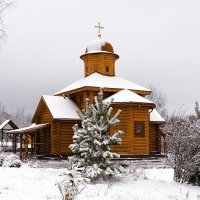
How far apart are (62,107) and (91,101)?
240cm

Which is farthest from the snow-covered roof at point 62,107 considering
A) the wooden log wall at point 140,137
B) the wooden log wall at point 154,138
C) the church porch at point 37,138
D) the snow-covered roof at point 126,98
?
the wooden log wall at point 154,138

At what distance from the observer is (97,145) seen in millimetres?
13383

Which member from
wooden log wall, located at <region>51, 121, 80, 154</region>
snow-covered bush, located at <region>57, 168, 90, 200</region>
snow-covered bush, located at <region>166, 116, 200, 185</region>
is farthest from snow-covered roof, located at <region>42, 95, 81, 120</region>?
snow-covered bush, located at <region>57, 168, 90, 200</region>

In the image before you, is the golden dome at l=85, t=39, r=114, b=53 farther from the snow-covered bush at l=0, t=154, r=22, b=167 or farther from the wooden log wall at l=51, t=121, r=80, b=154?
the snow-covered bush at l=0, t=154, r=22, b=167

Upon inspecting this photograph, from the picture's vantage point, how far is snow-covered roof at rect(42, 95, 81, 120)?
2700 centimetres

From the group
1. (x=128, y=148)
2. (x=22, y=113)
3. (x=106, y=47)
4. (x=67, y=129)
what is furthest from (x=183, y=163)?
(x=22, y=113)

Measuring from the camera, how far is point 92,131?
43.8 ft

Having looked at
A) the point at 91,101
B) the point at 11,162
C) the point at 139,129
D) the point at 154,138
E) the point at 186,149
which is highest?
the point at 91,101

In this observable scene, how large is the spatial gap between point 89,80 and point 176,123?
1623cm

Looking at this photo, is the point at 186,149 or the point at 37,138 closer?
the point at 186,149

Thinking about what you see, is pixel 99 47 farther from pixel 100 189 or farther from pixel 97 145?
pixel 100 189

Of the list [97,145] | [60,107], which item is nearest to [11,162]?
[97,145]

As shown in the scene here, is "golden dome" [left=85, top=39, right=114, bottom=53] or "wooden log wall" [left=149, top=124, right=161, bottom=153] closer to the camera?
"wooden log wall" [left=149, top=124, right=161, bottom=153]

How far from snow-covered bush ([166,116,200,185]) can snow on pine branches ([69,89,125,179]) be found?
1977 mm
